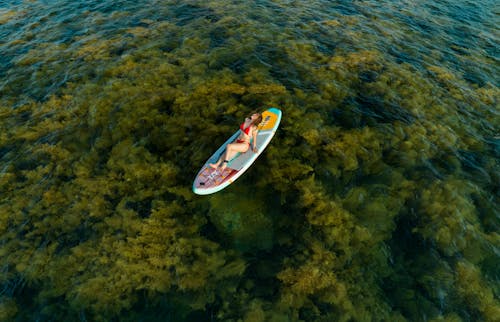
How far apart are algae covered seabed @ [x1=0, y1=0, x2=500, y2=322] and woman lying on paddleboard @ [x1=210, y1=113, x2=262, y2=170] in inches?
39.8

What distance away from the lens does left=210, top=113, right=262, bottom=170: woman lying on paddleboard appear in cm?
1140

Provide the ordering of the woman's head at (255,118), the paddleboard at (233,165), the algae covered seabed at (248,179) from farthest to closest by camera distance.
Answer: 1. the woman's head at (255,118)
2. the paddleboard at (233,165)
3. the algae covered seabed at (248,179)

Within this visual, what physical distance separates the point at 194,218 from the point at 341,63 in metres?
13.7

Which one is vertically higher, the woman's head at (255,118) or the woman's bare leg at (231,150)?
the woman's head at (255,118)

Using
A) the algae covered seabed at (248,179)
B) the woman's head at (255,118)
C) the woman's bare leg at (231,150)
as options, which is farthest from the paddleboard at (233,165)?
the woman's head at (255,118)

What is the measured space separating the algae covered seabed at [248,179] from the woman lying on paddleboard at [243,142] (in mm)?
1010

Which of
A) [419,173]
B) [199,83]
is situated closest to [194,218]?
[199,83]

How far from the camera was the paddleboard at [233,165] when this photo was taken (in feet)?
35.4

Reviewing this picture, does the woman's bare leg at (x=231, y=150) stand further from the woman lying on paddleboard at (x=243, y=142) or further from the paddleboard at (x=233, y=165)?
the paddleboard at (x=233, y=165)

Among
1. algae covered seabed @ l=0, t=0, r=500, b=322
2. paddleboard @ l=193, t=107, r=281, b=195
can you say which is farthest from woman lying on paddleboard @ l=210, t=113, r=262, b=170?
algae covered seabed @ l=0, t=0, r=500, b=322

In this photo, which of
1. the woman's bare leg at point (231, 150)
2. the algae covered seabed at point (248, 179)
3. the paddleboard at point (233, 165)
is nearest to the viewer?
the algae covered seabed at point (248, 179)

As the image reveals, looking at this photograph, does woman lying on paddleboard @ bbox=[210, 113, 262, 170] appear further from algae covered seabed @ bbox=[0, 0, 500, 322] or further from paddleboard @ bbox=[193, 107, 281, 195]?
algae covered seabed @ bbox=[0, 0, 500, 322]

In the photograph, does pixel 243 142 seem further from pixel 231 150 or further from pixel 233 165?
pixel 233 165

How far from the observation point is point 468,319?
26.9ft
